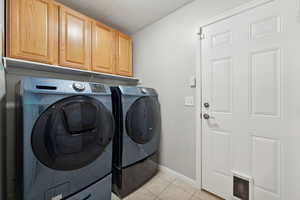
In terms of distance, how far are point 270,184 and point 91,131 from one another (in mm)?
1622

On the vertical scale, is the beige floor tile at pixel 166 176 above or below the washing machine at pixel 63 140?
below

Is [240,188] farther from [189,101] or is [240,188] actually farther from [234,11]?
[234,11]

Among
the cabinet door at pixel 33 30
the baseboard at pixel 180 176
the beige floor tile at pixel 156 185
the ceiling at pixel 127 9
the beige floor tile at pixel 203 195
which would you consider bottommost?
the beige floor tile at pixel 203 195

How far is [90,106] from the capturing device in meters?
1.17

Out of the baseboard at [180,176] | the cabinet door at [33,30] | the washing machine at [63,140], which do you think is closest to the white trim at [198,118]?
the baseboard at [180,176]

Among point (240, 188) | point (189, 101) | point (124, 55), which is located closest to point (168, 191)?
point (240, 188)

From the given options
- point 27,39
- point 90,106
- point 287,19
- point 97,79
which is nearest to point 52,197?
point 90,106

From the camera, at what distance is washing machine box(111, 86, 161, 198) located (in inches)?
57.0

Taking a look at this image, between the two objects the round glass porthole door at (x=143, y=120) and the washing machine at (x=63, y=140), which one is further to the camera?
the round glass porthole door at (x=143, y=120)

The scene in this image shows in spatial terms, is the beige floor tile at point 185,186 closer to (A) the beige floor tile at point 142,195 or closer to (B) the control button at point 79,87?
(A) the beige floor tile at point 142,195

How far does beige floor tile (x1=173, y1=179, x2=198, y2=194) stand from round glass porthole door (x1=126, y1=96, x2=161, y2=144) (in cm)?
66

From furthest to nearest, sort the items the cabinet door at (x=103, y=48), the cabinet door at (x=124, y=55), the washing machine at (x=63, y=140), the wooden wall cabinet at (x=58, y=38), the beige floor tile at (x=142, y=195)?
the cabinet door at (x=124, y=55) → the cabinet door at (x=103, y=48) → the beige floor tile at (x=142, y=195) → the wooden wall cabinet at (x=58, y=38) → the washing machine at (x=63, y=140)

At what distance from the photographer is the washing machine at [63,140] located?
2.87 feet

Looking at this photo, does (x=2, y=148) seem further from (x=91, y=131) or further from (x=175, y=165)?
(x=175, y=165)
